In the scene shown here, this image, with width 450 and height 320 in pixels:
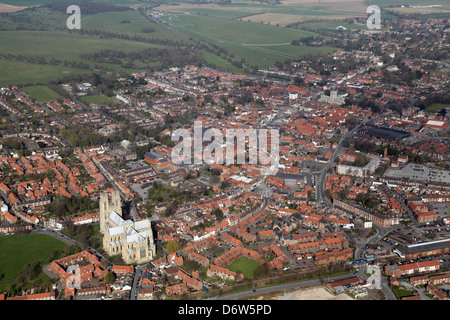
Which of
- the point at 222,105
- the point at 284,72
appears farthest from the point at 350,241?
the point at 284,72

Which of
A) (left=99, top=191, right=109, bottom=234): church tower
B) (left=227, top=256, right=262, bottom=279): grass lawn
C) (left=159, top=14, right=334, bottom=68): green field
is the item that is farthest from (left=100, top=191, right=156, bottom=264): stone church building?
(left=159, top=14, right=334, bottom=68): green field

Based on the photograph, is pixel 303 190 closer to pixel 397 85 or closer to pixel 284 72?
pixel 397 85

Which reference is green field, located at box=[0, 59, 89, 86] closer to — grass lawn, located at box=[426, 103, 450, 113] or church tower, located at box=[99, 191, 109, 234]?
church tower, located at box=[99, 191, 109, 234]

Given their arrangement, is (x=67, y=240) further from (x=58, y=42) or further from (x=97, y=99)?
(x=58, y=42)

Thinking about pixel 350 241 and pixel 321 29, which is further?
pixel 321 29

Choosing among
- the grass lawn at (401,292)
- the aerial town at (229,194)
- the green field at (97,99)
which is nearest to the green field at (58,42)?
the green field at (97,99)
